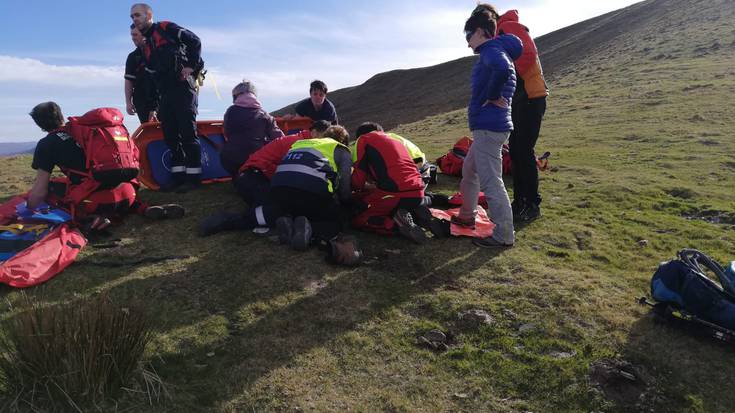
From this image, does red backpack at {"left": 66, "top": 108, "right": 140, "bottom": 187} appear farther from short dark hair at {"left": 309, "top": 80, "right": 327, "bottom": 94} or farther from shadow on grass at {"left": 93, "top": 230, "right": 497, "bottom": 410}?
short dark hair at {"left": 309, "top": 80, "right": 327, "bottom": 94}

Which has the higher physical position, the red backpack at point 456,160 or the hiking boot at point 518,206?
the red backpack at point 456,160

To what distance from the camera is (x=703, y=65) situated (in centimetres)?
2325

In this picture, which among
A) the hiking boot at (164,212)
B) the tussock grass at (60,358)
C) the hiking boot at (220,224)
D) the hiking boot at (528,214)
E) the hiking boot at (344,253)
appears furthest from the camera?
the hiking boot at (528,214)

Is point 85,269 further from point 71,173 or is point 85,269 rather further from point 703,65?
point 703,65

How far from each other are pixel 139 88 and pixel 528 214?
6.57 meters

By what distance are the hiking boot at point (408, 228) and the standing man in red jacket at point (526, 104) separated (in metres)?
1.78

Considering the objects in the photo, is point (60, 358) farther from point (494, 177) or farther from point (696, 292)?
point (696, 292)

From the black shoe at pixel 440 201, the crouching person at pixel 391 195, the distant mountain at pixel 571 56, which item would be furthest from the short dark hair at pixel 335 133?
the distant mountain at pixel 571 56

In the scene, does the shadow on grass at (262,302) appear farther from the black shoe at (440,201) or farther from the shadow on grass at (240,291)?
the black shoe at (440,201)

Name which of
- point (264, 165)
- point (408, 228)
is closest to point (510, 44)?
point (408, 228)

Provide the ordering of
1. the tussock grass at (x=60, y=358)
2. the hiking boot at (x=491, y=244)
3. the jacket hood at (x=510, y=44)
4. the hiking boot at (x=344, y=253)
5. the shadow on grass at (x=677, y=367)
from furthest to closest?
the hiking boot at (x=491, y=244), the jacket hood at (x=510, y=44), the hiking boot at (x=344, y=253), the shadow on grass at (x=677, y=367), the tussock grass at (x=60, y=358)

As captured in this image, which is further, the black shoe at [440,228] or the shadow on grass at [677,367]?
the black shoe at [440,228]

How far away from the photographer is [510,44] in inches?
217

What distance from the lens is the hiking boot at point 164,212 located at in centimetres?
659
